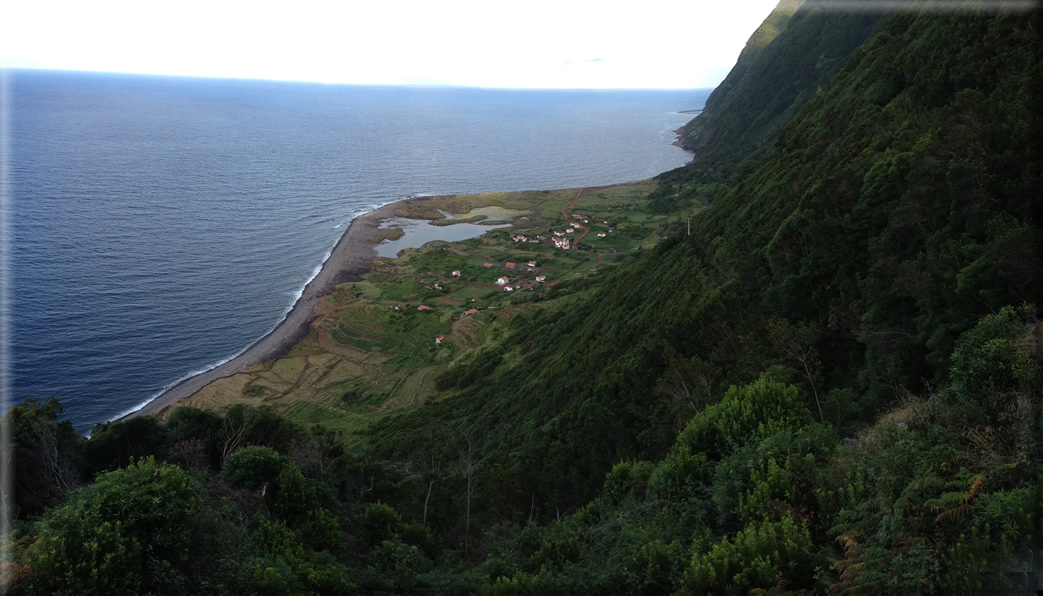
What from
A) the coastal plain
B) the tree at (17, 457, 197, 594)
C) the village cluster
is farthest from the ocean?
the tree at (17, 457, 197, 594)

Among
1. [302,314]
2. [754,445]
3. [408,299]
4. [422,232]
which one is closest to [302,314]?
[302,314]

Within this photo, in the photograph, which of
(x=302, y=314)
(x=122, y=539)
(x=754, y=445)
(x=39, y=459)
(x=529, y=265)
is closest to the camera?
(x=122, y=539)

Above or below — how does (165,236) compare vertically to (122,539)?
below

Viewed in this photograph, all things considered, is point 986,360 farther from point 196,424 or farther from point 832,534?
point 196,424

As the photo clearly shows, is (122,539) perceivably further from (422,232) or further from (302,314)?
(422,232)

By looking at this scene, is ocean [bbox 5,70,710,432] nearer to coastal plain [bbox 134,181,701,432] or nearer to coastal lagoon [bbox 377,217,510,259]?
coastal plain [bbox 134,181,701,432]
